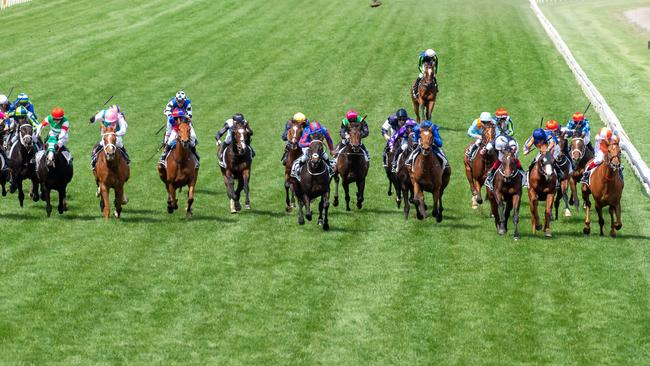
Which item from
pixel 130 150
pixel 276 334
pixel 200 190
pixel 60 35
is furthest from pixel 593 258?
pixel 60 35

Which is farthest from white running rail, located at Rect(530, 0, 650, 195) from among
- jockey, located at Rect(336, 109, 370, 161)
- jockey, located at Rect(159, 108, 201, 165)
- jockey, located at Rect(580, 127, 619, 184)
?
jockey, located at Rect(159, 108, 201, 165)

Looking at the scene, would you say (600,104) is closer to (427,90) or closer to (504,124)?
(427,90)

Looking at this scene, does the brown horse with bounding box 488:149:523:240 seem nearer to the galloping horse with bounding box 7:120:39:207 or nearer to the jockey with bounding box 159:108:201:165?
the jockey with bounding box 159:108:201:165

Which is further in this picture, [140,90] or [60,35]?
[60,35]

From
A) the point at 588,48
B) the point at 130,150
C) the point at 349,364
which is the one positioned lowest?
the point at 349,364

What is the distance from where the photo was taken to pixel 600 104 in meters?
37.7

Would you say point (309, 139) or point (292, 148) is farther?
point (292, 148)

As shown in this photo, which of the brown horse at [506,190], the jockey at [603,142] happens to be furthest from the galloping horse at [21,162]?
the jockey at [603,142]

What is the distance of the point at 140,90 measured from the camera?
4209 centimetres

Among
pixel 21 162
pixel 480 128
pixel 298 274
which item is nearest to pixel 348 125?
pixel 480 128

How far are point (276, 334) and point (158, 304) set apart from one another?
227 centimetres

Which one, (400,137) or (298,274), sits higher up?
(400,137)

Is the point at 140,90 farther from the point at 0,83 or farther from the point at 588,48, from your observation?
the point at 588,48

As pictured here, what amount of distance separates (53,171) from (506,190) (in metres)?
9.32
